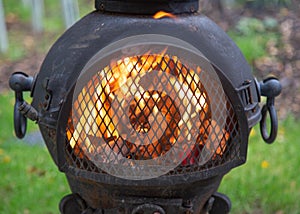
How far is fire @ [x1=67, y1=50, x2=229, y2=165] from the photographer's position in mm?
1852

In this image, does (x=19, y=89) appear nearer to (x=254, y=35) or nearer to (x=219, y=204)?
(x=219, y=204)

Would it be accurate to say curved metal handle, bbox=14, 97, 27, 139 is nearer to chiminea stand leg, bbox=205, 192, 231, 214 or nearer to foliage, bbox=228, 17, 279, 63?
chiminea stand leg, bbox=205, 192, 231, 214

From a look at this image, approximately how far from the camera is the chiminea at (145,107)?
72.9 inches

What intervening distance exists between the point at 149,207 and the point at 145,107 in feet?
1.19

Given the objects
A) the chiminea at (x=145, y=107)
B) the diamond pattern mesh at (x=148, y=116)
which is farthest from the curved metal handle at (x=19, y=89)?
the diamond pattern mesh at (x=148, y=116)

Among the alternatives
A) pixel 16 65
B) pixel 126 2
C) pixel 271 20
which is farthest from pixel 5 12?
pixel 126 2

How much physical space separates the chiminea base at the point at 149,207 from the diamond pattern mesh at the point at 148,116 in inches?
6.4

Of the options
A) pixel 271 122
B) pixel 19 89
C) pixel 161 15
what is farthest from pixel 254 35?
pixel 19 89

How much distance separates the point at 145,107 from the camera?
1.85m

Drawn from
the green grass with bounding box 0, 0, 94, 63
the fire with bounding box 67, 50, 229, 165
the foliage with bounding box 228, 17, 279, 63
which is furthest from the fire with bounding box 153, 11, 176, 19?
the green grass with bounding box 0, 0, 94, 63

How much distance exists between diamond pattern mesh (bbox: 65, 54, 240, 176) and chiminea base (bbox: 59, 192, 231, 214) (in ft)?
0.53

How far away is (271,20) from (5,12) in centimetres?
359

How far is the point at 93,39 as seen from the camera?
195 centimetres

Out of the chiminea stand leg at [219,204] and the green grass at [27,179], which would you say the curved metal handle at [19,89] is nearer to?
the chiminea stand leg at [219,204]
